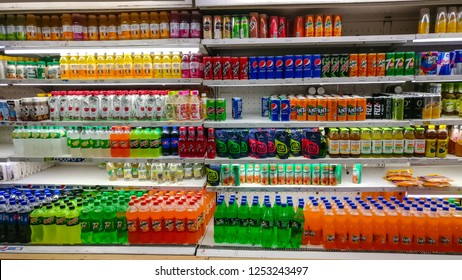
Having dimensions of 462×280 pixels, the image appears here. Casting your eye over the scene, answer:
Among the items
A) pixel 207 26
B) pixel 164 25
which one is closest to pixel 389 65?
pixel 207 26

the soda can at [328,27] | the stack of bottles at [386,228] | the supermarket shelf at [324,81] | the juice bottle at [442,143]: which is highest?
the soda can at [328,27]

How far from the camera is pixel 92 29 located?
3.32 m

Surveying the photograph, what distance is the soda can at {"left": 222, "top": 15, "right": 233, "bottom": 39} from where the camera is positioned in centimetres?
323

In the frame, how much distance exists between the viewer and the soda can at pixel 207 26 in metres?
3.24

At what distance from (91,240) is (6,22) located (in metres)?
2.16

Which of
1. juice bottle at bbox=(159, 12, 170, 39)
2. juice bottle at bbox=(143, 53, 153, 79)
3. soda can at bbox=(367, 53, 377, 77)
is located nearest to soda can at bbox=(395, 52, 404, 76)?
soda can at bbox=(367, 53, 377, 77)

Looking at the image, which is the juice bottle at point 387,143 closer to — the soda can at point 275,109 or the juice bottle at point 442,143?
the juice bottle at point 442,143

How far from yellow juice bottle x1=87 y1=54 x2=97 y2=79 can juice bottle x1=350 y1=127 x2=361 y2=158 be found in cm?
243

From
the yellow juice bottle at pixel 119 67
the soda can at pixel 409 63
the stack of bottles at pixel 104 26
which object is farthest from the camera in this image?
the yellow juice bottle at pixel 119 67

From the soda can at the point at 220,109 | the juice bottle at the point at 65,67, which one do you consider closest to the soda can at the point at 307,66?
the soda can at the point at 220,109

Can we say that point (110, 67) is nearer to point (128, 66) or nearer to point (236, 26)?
point (128, 66)

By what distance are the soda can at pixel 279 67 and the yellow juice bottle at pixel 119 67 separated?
1400mm

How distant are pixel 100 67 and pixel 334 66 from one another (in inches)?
83.9
